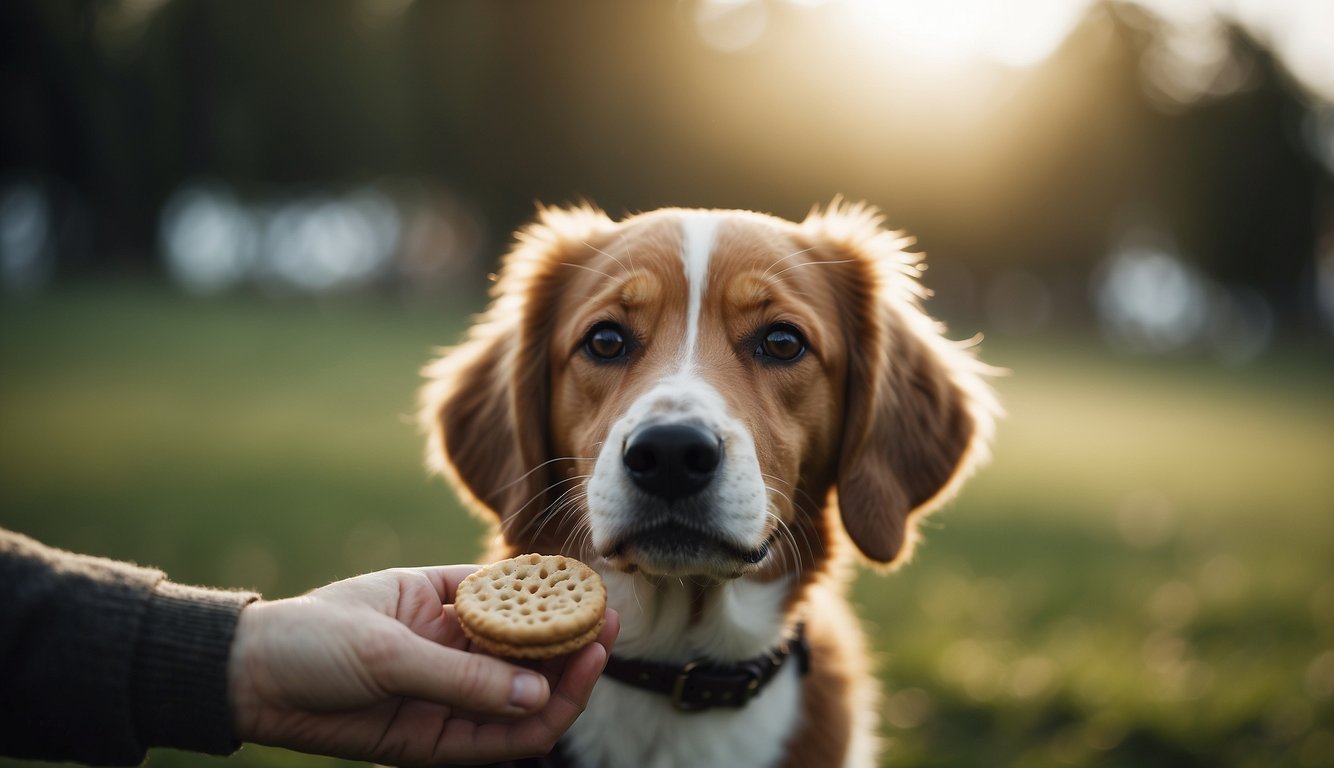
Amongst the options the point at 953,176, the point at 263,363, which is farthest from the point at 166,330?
the point at 953,176

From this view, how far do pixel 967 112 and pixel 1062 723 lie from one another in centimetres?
3547

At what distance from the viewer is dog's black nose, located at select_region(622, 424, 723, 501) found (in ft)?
7.86

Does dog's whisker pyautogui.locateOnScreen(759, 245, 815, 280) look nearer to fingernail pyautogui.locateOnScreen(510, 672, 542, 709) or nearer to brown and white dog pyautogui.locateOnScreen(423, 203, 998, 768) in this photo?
brown and white dog pyautogui.locateOnScreen(423, 203, 998, 768)

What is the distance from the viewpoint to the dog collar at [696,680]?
2834mm

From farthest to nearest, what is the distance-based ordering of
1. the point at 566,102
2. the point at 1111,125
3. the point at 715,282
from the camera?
the point at 1111,125
the point at 566,102
the point at 715,282

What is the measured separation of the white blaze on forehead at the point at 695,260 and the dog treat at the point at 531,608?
81 cm

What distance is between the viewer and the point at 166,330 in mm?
19859

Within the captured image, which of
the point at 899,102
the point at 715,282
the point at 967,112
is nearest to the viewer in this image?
the point at 715,282

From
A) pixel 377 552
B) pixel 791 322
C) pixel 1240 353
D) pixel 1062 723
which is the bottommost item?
pixel 1240 353

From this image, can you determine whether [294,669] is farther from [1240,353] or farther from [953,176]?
[1240,353]

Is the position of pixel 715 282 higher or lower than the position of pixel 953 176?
higher

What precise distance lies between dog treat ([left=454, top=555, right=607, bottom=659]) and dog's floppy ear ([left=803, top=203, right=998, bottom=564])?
3.50ft

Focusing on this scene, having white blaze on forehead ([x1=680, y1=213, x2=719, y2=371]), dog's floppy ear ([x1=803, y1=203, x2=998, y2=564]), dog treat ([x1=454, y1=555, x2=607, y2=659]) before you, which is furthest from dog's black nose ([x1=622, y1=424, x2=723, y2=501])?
dog's floppy ear ([x1=803, y1=203, x2=998, y2=564])

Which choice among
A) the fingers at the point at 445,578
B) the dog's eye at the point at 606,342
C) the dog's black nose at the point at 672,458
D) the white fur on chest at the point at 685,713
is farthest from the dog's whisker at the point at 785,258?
the fingers at the point at 445,578
